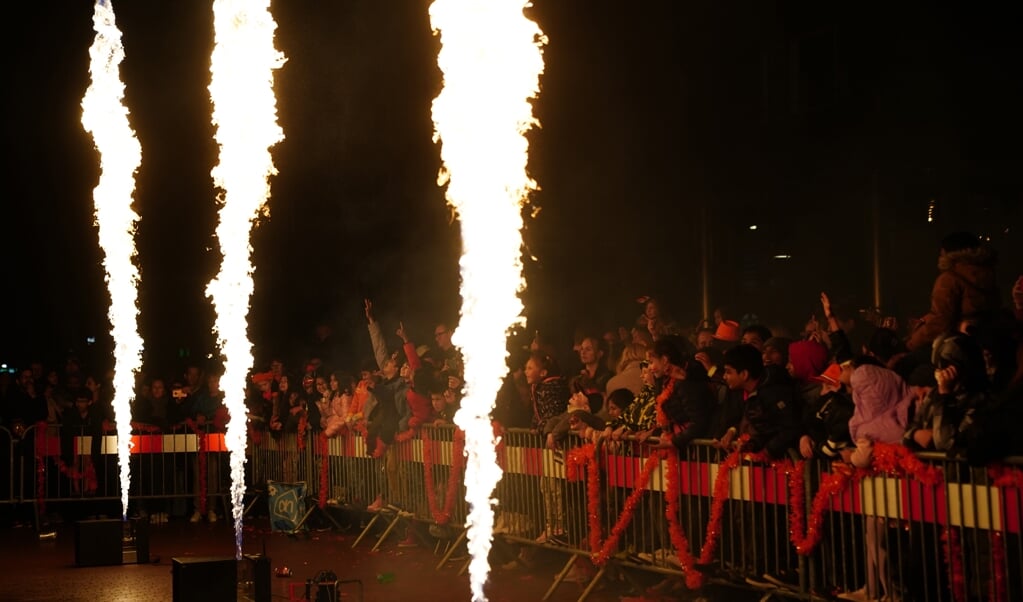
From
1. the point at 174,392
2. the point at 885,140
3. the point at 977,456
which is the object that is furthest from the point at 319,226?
the point at 977,456

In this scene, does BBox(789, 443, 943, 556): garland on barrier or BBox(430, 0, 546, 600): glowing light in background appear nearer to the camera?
BBox(789, 443, 943, 556): garland on barrier

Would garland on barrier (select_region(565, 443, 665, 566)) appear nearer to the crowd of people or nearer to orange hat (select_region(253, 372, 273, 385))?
the crowd of people

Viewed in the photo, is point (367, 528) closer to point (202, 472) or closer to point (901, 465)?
point (202, 472)

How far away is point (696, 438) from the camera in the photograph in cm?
945

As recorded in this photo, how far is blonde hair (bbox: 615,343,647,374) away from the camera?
38.5 ft

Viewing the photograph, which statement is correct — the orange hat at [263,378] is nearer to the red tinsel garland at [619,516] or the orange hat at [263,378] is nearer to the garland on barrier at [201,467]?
the garland on barrier at [201,467]

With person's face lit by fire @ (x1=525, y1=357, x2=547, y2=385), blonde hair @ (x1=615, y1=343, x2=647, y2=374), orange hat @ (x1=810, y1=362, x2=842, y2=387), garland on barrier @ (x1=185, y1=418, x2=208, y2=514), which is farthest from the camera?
garland on barrier @ (x1=185, y1=418, x2=208, y2=514)

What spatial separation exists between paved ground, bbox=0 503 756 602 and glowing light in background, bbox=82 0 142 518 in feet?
4.91

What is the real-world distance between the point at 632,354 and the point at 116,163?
8860 millimetres

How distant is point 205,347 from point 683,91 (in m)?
14.5

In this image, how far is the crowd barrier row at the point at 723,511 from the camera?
288 inches

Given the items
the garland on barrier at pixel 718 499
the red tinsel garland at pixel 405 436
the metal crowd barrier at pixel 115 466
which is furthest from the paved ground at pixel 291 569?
the metal crowd barrier at pixel 115 466

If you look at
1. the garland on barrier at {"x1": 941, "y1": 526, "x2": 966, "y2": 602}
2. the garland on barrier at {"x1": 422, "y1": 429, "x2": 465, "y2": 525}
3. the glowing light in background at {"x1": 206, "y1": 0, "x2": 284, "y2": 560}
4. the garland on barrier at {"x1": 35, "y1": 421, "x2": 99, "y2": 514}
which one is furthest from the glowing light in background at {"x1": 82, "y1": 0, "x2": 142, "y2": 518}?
the garland on barrier at {"x1": 941, "y1": 526, "x2": 966, "y2": 602}

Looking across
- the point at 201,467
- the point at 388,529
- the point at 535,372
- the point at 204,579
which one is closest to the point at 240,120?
the point at 535,372
